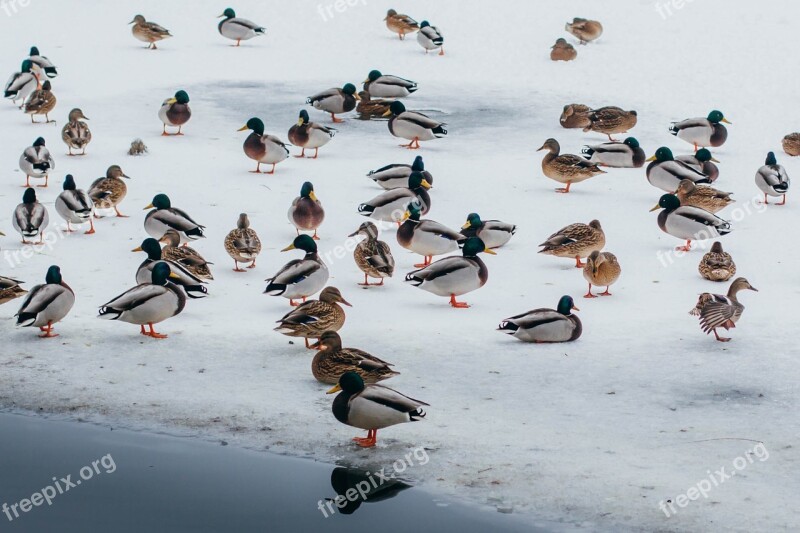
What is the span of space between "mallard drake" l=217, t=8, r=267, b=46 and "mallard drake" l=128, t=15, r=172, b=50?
3.69 ft

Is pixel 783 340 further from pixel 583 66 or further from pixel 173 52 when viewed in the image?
pixel 173 52

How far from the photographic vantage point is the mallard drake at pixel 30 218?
43.1 ft

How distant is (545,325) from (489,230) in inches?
116

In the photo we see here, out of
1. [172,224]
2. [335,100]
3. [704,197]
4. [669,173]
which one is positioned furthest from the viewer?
[335,100]

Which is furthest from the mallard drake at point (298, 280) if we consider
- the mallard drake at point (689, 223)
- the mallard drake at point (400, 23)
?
the mallard drake at point (400, 23)

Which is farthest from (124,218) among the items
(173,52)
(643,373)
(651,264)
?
(173,52)

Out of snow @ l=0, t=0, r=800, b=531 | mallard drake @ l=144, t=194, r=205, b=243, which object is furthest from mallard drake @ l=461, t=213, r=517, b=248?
mallard drake @ l=144, t=194, r=205, b=243

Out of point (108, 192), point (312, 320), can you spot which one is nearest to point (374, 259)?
point (312, 320)

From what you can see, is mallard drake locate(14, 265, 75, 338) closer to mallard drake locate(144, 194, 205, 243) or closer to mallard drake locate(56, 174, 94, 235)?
mallard drake locate(144, 194, 205, 243)

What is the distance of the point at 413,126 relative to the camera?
17938 millimetres

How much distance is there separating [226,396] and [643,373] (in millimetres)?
3485

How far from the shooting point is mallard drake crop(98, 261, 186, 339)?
1061cm

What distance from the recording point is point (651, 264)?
13320 millimetres

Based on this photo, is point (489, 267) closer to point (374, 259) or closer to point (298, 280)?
point (374, 259)
